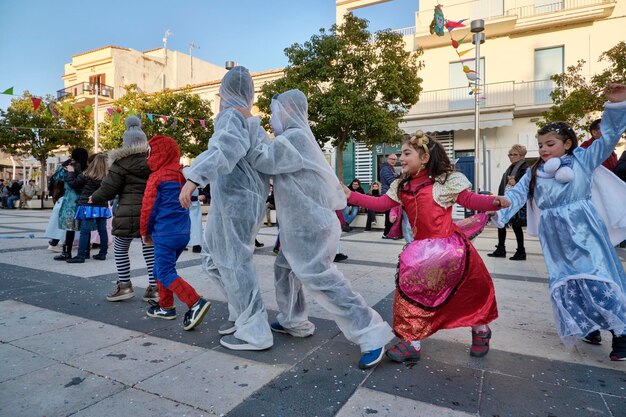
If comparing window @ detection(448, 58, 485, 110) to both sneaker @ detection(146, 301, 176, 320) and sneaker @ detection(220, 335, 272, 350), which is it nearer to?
sneaker @ detection(146, 301, 176, 320)

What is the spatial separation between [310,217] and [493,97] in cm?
1801

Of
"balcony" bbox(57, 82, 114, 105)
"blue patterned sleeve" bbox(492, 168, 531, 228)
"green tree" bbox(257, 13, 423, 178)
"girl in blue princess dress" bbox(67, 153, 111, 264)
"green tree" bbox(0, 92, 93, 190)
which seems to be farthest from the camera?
"balcony" bbox(57, 82, 114, 105)

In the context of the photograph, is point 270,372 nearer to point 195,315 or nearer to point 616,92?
point 195,315

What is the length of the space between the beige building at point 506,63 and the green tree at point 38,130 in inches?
737

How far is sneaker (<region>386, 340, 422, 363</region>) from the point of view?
2.52 meters

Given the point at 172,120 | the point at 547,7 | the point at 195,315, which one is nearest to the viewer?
the point at 195,315

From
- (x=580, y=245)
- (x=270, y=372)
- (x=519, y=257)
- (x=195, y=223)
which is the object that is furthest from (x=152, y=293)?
(x=519, y=257)

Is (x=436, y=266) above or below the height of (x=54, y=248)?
above

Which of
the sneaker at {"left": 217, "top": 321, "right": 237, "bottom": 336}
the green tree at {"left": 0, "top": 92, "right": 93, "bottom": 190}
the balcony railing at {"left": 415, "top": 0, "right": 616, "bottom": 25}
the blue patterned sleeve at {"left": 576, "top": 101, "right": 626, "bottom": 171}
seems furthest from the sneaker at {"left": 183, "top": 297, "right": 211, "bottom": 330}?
the green tree at {"left": 0, "top": 92, "right": 93, "bottom": 190}

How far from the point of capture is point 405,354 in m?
2.53

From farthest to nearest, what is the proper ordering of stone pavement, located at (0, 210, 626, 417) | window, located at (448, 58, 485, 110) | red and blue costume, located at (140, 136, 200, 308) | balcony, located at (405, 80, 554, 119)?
window, located at (448, 58, 485, 110) → balcony, located at (405, 80, 554, 119) → red and blue costume, located at (140, 136, 200, 308) → stone pavement, located at (0, 210, 626, 417)

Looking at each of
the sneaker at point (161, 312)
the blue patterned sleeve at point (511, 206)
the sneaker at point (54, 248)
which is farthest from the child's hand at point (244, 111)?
the sneaker at point (54, 248)

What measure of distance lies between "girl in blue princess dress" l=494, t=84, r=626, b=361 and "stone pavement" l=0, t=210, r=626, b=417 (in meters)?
0.27

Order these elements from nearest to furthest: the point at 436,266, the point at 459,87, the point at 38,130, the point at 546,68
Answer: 1. the point at 436,266
2. the point at 546,68
3. the point at 459,87
4. the point at 38,130
